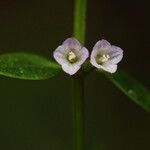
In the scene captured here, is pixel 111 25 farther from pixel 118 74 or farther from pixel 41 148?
pixel 118 74

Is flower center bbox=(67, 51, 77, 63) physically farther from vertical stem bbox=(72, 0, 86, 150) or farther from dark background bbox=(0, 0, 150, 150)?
dark background bbox=(0, 0, 150, 150)

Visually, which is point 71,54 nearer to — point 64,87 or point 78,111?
point 78,111

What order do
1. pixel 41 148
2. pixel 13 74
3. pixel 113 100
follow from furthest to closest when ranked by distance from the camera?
pixel 113 100 → pixel 41 148 → pixel 13 74

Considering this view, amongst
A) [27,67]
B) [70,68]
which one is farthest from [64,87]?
[70,68]

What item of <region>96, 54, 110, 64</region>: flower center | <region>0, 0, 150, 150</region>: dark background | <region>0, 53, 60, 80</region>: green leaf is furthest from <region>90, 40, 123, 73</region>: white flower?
<region>0, 0, 150, 150</region>: dark background

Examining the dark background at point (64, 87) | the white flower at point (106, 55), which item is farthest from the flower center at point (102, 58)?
the dark background at point (64, 87)

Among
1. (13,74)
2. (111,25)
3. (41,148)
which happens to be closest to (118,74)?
(13,74)
